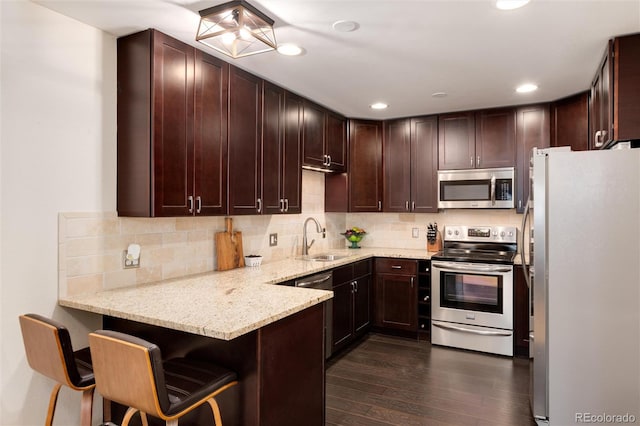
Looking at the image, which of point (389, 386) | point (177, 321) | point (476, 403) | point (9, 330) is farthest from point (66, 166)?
point (476, 403)

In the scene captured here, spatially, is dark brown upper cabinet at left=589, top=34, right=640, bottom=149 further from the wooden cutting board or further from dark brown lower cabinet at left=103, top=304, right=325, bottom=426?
the wooden cutting board

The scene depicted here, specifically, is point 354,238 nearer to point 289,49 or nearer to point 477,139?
point 477,139

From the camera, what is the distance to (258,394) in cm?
178

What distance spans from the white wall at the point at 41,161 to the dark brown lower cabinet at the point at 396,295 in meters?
2.83

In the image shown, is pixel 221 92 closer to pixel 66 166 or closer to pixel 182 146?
pixel 182 146

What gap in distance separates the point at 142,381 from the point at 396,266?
319cm

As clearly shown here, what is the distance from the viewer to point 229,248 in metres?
3.17

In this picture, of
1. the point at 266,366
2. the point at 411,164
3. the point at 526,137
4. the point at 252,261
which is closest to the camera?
the point at 266,366

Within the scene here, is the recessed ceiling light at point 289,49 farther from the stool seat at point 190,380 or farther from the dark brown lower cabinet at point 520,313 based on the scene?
the dark brown lower cabinet at point 520,313

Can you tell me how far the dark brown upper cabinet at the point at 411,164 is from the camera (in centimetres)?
443

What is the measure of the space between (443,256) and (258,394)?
278 centimetres

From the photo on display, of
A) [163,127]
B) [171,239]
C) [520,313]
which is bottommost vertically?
[520,313]

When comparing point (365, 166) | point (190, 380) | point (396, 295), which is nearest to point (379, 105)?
point (365, 166)

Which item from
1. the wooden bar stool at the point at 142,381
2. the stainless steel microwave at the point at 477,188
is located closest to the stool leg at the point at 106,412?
the wooden bar stool at the point at 142,381
